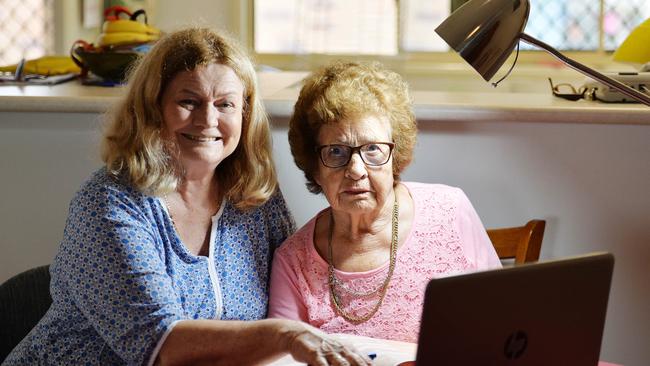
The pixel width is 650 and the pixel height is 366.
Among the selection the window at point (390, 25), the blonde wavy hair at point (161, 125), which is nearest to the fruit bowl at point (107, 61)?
the blonde wavy hair at point (161, 125)

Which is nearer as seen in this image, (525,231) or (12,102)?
(525,231)

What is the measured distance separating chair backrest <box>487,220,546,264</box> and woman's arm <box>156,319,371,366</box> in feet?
2.31

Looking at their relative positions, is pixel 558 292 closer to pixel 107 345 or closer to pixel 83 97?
pixel 107 345

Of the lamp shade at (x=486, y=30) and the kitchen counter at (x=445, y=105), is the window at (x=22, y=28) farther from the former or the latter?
the lamp shade at (x=486, y=30)

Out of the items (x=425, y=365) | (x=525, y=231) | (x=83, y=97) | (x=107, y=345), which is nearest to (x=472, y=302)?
(x=425, y=365)

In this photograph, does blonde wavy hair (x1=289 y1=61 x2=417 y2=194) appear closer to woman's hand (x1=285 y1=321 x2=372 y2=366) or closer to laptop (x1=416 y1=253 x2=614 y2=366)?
woman's hand (x1=285 y1=321 x2=372 y2=366)

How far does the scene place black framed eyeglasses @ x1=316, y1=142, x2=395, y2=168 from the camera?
6.05 ft

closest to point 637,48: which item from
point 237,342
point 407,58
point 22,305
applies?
point 237,342

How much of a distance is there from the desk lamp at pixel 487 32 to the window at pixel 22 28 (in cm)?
387

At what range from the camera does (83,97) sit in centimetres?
233

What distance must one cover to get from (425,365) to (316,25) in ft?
14.4

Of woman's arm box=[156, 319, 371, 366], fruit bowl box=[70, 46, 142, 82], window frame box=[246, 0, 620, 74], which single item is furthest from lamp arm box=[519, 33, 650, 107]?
window frame box=[246, 0, 620, 74]

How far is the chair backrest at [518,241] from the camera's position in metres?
2.12

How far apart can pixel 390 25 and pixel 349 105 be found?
3.59 m
